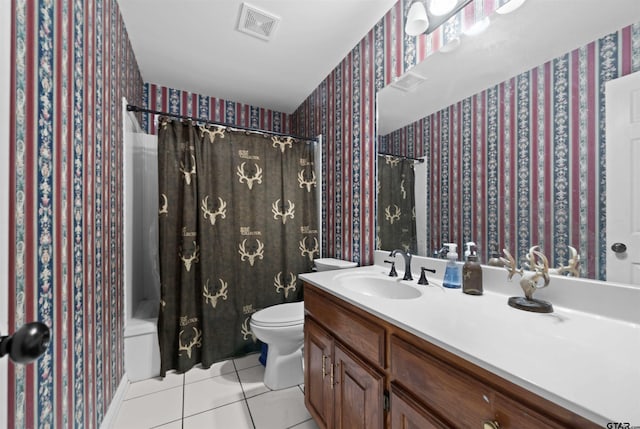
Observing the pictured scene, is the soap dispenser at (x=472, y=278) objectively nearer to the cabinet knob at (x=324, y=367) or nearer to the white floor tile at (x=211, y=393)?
the cabinet knob at (x=324, y=367)

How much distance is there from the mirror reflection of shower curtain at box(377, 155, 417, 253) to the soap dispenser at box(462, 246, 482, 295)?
400 millimetres

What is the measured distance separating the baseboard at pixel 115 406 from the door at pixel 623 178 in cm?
218

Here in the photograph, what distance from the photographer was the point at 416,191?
1.46m

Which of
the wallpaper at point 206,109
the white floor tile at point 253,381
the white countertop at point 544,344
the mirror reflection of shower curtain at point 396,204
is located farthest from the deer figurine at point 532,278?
the wallpaper at point 206,109

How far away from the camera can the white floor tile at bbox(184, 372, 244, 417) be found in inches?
59.9

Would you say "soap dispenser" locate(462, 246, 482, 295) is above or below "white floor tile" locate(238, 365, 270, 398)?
above

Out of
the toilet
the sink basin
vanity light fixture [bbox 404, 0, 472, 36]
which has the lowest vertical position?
the toilet

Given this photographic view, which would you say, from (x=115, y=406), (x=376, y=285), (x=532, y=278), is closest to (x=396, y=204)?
(x=376, y=285)

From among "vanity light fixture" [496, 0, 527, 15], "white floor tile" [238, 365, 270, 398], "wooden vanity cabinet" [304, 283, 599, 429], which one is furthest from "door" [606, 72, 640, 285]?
"white floor tile" [238, 365, 270, 398]

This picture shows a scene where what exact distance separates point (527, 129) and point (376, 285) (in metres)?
0.93

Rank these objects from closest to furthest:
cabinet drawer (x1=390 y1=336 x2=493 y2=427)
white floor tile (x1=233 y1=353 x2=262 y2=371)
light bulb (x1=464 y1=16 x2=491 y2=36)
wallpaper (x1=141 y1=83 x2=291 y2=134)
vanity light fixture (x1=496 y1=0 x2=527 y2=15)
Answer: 1. cabinet drawer (x1=390 y1=336 x2=493 y2=427)
2. vanity light fixture (x1=496 y1=0 x2=527 y2=15)
3. light bulb (x1=464 y1=16 x2=491 y2=36)
4. white floor tile (x1=233 y1=353 x2=262 y2=371)
5. wallpaper (x1=141 y1=83 x2=291 y2=134)

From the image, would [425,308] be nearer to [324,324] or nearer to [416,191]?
[324,324]

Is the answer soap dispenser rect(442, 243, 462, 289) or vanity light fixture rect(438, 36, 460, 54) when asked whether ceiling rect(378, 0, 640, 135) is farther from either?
soap dispenser rect(442, 243, 462, 289)

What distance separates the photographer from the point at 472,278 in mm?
1061
